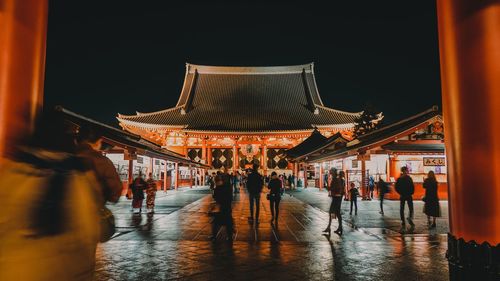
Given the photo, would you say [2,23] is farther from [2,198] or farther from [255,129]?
Answer: [255,129]

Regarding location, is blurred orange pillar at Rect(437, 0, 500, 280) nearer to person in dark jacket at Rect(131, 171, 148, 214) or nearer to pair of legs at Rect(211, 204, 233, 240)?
pair of legs at Rect(211, 204, 233, 240)

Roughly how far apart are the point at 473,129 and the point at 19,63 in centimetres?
345

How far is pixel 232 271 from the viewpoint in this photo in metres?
4.92

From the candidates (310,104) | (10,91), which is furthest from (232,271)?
(310,104)

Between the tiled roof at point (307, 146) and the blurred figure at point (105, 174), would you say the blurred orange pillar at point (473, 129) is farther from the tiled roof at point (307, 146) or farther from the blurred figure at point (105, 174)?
the tiled roof at point (307, 146)

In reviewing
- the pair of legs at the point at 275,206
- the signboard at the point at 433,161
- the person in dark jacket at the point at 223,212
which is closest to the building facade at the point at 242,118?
the signboard at the point at 433,161

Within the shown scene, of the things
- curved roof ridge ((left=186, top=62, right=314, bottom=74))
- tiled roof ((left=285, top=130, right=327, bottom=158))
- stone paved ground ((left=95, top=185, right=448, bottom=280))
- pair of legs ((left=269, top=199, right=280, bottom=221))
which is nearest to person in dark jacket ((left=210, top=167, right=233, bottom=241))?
stone paved ground ((left=95, top=185, right=448, bottom=280))

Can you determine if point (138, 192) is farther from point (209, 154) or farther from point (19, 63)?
point (209, 154)

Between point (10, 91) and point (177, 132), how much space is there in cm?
2878

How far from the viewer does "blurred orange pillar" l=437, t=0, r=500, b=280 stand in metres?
2.22

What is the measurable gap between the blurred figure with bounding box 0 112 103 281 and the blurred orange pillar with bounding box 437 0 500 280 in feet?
7.46

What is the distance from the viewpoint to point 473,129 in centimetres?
231

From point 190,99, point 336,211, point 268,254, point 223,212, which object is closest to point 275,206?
point 336,211

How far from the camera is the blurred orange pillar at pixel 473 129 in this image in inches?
87.6
